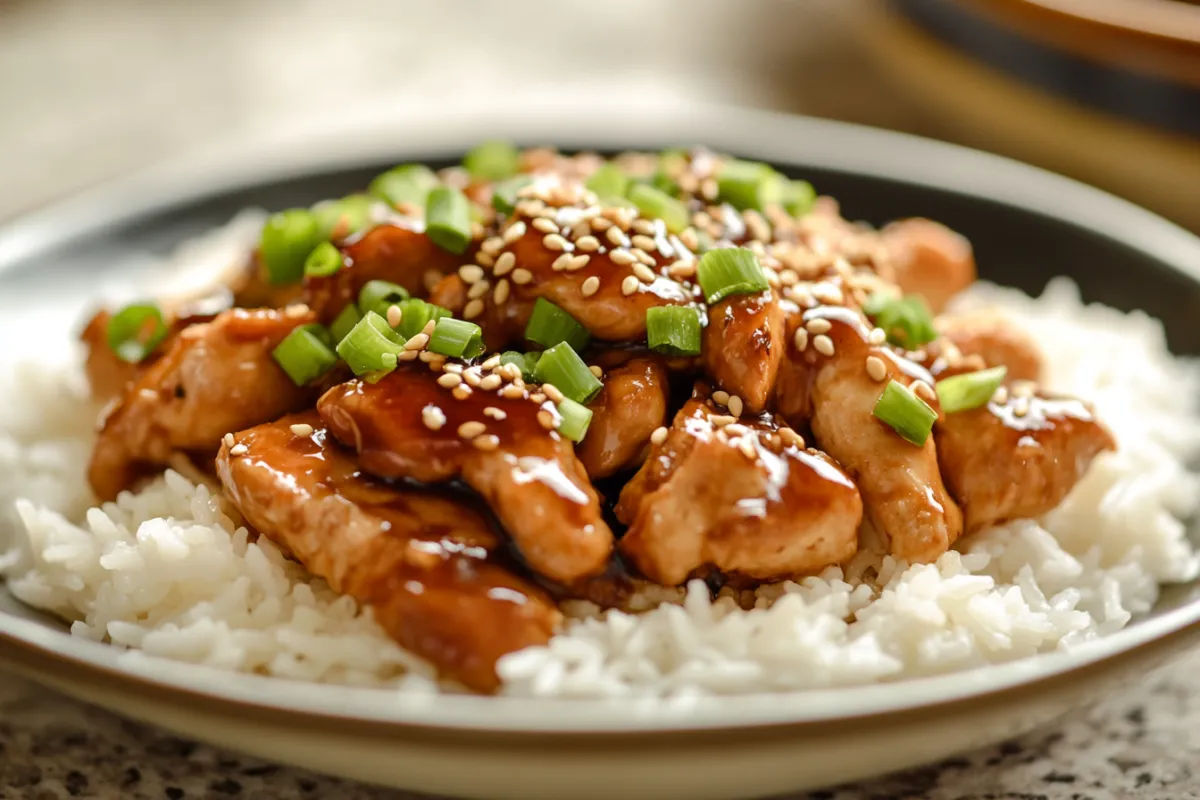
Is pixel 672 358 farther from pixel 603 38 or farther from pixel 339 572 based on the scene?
pixel 603 38

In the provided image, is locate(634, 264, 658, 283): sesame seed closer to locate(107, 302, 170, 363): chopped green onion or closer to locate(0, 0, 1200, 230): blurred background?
locate(107, 302, 170, 363): chopped green onion

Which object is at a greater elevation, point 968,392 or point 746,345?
point 746,345

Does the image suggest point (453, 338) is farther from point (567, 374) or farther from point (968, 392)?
point (968, 392)

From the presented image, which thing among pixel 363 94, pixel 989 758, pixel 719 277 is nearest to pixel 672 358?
pixel 719 277

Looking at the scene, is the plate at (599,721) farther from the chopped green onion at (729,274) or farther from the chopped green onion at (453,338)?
the chopped green onion at (729,274)

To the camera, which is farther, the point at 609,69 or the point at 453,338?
the point at 609,69

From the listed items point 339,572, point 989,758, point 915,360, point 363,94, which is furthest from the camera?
point 363,94

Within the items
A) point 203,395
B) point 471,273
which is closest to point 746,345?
point 471,273

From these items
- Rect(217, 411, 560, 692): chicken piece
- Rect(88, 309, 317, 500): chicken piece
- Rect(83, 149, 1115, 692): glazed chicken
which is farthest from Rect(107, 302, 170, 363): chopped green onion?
Rect(217, 411, 560, 692): chicken piece
